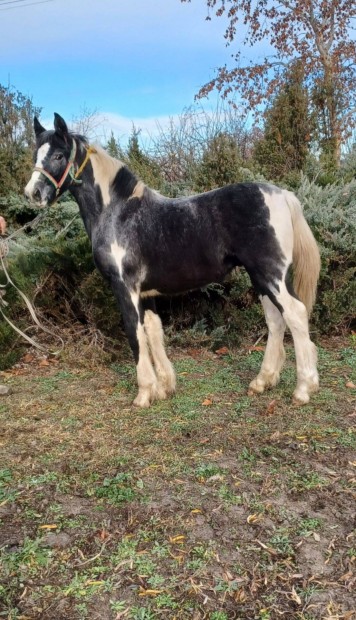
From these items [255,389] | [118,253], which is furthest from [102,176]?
[255,389]

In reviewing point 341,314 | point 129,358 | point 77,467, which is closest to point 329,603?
point 77,467

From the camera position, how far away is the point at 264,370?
436 centimetres

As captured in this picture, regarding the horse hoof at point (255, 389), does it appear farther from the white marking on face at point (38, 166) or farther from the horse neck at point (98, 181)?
the white marking on face at point (38, 166)

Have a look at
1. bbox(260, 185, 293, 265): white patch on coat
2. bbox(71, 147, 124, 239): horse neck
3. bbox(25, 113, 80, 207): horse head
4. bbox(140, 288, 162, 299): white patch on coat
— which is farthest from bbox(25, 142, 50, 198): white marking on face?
bbox(260, 185, 293, 265): white patch on coat

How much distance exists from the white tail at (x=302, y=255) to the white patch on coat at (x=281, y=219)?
8cm

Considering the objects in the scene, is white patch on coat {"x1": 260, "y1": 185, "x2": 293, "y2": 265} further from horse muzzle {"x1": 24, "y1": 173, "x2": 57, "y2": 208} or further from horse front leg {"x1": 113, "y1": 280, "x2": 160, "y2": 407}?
horse muzzle {"x1": 24, "y1": 173, "x2": 57, "y2": 208}

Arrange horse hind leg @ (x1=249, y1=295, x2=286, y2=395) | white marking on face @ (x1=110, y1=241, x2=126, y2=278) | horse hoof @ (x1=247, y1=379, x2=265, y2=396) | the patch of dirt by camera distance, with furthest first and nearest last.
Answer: horse hoof @ (x1=247, y1=379, x2=265, y2=396)
horse hind leg @ (x1=249, y1=295, x2=286, y2=395)
white marking on face @ (x1=110, y1=241, x2=126, y2=278)
the patch of dirt

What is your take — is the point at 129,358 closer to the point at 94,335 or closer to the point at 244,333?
the point at 94,335

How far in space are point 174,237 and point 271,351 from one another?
1.27m

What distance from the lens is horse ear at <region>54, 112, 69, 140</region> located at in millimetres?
3688

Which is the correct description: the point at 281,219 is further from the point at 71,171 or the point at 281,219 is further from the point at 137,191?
the point at 71,171

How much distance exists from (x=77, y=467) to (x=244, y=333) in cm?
319

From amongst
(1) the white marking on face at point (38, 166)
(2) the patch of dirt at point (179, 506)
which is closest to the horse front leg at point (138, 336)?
(2) the patch of dirt at point (179, 506)

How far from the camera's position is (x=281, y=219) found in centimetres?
374
